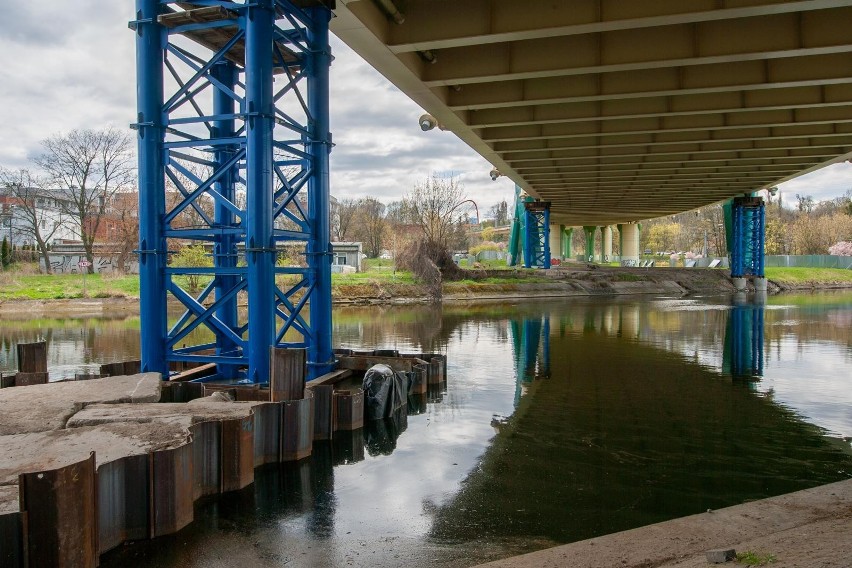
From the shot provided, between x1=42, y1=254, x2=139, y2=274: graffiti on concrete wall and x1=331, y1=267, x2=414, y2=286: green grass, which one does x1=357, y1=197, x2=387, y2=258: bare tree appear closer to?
x1=42, y1=254, x2=139, y2=274: graffiti on concrete wall

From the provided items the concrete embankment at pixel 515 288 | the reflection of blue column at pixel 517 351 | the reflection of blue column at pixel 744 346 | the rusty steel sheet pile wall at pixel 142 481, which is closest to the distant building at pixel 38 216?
the concrete embankment at pixel 515 288

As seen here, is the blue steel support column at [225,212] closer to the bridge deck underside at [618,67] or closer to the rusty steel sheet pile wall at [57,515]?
the bridge deck underside at [618,67]

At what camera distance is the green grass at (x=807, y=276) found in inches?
2317

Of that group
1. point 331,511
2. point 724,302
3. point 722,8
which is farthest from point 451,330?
point 724,302

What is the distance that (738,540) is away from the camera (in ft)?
19.4

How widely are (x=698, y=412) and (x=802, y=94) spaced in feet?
35.3

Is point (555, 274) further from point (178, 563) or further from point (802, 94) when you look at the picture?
point (178, 563)

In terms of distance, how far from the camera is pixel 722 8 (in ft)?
37.8

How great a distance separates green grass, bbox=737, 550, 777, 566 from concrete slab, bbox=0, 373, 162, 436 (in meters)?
7.02

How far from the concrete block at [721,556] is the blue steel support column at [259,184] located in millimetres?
7428

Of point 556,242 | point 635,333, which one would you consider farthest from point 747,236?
point 635,333

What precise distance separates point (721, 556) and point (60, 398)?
7964mm

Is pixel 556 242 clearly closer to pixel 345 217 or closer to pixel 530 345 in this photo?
pixel 345 217

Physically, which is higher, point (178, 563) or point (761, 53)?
point (761, 53)
